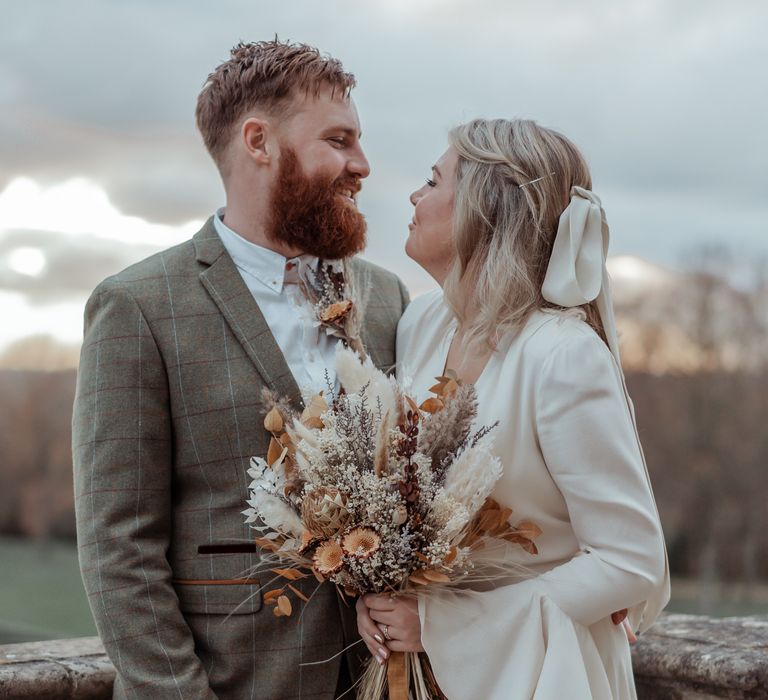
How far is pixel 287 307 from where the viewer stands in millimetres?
3064

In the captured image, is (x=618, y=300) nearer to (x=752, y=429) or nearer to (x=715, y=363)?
(x=715, y=363)

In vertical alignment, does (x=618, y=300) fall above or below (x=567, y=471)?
above

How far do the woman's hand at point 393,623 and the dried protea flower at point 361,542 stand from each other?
26cm

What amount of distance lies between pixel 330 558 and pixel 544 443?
2.08 ft

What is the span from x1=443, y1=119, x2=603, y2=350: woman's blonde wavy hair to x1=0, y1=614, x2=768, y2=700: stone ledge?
3.54 feet

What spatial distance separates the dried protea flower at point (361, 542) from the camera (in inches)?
90.8

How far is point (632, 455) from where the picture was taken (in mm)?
2559

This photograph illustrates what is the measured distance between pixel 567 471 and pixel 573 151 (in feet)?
3.20

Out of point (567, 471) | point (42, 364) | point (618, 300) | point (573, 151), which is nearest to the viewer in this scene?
point (567, 471)

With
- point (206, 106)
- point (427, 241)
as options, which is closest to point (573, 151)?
point (427, 241)

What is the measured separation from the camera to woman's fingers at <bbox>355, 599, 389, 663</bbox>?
2559mm

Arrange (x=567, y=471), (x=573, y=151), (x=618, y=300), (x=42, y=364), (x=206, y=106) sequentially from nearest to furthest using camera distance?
(x=567, y=471), (x=573, y=151), (x=206, y=106), (x=618, y=300), (x=42, y=364)

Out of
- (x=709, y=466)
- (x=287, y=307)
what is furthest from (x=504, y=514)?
(x=709, y=466)

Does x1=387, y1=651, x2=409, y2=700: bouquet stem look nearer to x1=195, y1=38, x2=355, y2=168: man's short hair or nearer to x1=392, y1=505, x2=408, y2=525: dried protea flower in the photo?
x1=392, y1=505, x2=408, y2=525: dried protea flower
